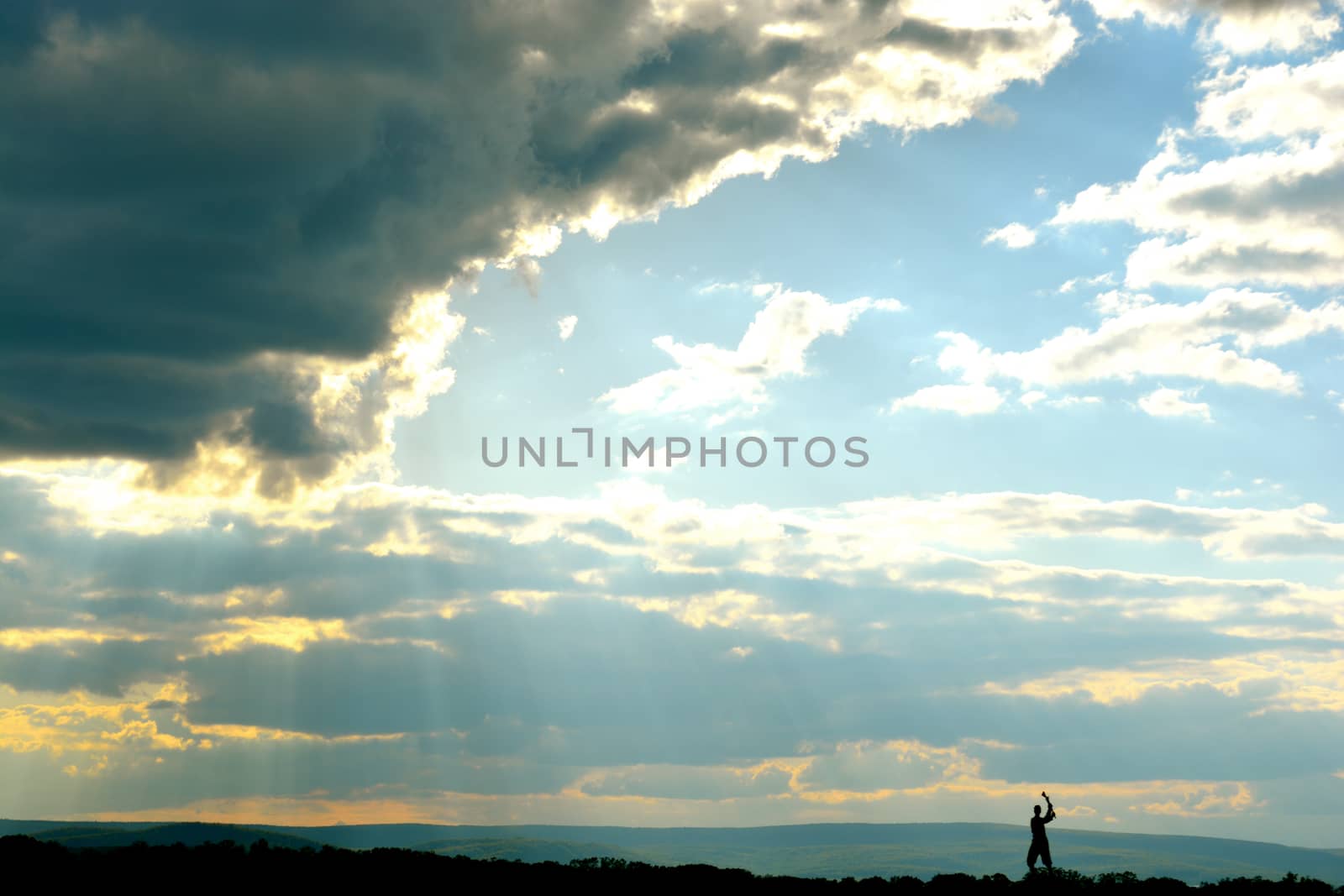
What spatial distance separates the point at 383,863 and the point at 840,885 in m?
20.1

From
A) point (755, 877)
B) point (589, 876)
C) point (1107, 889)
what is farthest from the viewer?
point (755, 877)

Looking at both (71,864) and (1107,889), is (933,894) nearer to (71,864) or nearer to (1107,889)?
(1107,889)

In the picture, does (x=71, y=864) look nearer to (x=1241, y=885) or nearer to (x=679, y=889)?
(x=679, y=889)

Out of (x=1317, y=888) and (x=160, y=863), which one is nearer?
(x=1317, y=888)

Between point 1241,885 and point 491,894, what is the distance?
31.2 m

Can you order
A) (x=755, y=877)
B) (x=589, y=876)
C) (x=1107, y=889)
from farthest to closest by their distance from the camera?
(x=755, y=877)
(x=589, y=876)
(x=1107, y=889)

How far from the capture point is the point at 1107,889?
Answer: 161 feet

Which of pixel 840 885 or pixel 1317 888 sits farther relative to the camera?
pixel 840 885

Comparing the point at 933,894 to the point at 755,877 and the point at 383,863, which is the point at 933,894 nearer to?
the point at 755,877

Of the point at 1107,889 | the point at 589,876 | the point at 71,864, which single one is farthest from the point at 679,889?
the point at 71,864

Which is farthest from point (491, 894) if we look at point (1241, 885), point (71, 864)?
point (1241, 885)

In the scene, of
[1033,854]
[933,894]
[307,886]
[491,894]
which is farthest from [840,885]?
[307,886]

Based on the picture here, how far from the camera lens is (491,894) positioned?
4975cm

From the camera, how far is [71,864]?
51.7 meters
